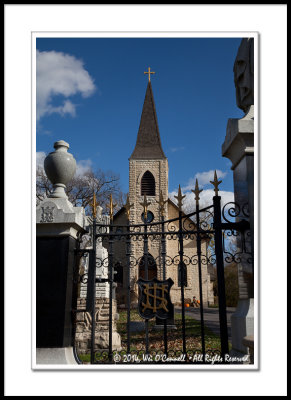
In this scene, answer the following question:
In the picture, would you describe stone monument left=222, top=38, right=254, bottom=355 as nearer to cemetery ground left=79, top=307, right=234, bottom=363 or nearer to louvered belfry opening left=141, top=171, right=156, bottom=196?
cemetery ground left=79, top=307, right=234, bottom=363

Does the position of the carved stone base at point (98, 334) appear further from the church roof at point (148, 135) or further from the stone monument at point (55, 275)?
the church roof at point (148, 135)

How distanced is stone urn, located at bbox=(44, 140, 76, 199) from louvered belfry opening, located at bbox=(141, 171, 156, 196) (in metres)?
21.2

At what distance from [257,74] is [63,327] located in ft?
10.9

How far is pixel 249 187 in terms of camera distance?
12.4ft

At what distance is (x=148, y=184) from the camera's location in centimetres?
2602

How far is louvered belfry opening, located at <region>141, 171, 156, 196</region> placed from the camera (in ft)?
84.2

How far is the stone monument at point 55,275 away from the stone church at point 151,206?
17453 millimetres

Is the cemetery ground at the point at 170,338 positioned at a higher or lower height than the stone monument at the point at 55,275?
lower

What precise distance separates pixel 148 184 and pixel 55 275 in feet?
72.9

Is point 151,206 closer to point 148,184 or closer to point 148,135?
point 148,184

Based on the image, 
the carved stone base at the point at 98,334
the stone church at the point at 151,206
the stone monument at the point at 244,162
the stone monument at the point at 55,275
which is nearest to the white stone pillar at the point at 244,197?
the stone monument at the point at 244,162

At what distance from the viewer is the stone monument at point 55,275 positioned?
3805 millimetres

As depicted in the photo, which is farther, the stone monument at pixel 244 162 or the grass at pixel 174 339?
the grass at pixel 174 339

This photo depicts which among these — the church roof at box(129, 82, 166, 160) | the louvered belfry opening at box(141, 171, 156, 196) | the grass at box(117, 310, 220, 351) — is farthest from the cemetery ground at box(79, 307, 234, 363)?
the church roof at box(129, 82, 166, 160)
